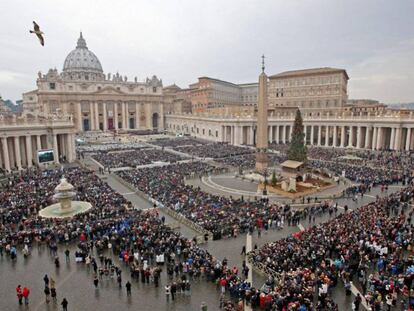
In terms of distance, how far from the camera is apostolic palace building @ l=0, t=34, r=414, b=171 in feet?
147

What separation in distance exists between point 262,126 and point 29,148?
31204 millimetres

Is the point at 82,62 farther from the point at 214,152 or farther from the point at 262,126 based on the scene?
the point at 262,126

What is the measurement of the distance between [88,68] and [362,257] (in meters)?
129

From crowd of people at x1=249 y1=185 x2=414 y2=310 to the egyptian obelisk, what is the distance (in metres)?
16.8

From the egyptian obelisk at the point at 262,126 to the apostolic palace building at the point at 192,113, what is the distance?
2804 cm

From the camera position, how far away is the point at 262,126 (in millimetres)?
34969

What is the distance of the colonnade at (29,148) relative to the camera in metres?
40.1

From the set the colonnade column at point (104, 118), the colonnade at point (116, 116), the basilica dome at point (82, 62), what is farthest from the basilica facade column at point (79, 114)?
the basilica dome at point (82, 62)

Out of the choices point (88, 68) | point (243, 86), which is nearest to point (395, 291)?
point (243, 86)

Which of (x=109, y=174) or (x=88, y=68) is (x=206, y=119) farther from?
(x=88, y=68)

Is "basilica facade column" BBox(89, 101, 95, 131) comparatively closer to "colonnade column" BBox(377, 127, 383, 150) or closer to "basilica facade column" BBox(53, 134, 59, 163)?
"basilica facade column" BBox(53, 134, 59, 163)

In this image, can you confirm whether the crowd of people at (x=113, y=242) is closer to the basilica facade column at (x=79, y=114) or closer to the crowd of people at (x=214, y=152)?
the crowd of people at (x=214, y=152)

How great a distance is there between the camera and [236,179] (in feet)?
114

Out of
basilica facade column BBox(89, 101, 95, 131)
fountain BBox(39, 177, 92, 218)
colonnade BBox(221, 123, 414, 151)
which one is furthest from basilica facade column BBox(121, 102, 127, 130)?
fountain BBox(39, 177, 92, 218)
